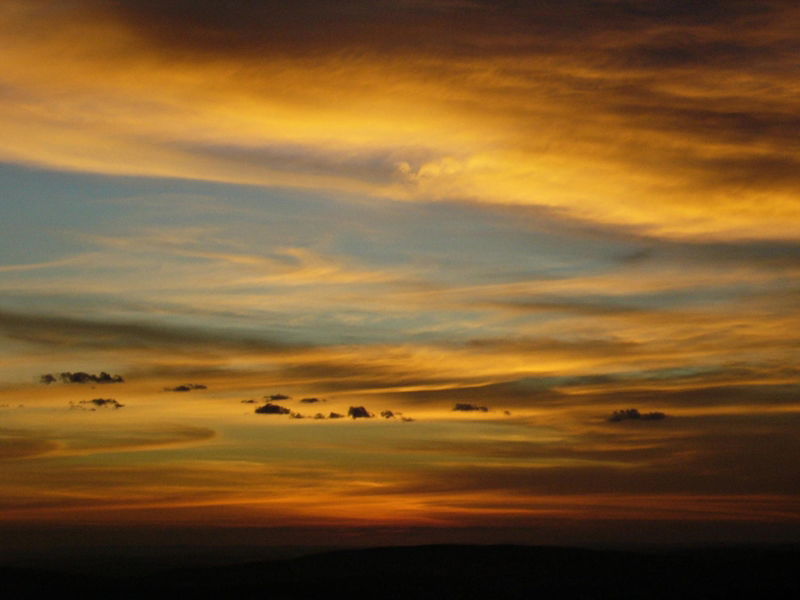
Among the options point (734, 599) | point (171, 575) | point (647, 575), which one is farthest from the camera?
point (171, 575)

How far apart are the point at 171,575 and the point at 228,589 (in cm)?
2640

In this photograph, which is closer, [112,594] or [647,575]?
[112,594]

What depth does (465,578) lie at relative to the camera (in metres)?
156

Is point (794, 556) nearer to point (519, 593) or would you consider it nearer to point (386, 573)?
point (519, 593)

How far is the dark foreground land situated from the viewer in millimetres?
141250

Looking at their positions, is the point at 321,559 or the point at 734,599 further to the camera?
the point at 321,559

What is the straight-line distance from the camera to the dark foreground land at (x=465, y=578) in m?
141

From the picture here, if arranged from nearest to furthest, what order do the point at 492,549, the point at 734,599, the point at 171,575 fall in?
1. the point at 734,599
2. the point at 171,575
3. the point at 492,549

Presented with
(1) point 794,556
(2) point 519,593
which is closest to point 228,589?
(2) point 519,593

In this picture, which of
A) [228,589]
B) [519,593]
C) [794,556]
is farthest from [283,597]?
[794,556]

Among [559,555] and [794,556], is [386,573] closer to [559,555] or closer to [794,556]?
[559,555]

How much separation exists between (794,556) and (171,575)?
3899 inches

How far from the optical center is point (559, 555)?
173750 mm

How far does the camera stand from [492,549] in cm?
18325
